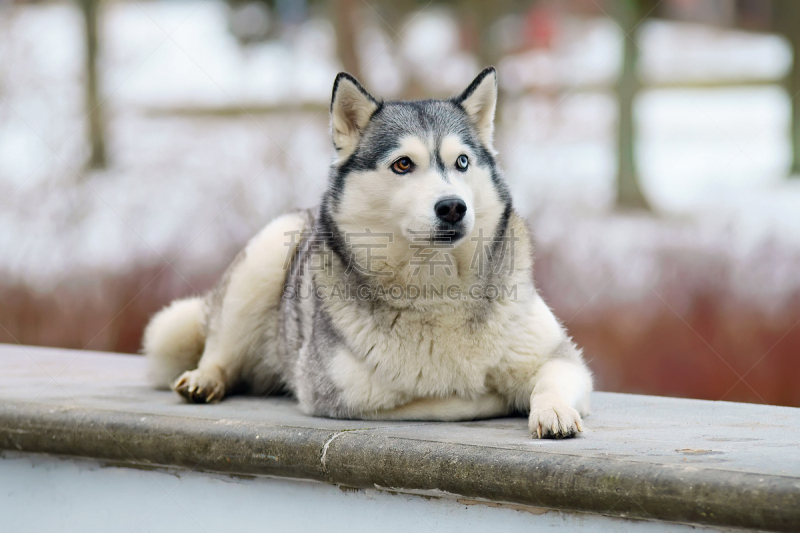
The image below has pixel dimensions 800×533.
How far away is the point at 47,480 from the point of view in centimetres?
289

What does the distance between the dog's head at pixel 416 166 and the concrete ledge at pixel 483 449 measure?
2.26 ft

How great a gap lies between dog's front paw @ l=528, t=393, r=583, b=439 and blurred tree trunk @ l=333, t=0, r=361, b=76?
4.66m

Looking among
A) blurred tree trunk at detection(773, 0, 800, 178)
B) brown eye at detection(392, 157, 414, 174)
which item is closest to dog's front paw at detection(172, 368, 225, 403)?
brown eye at detection(392, 157, 414, 174)

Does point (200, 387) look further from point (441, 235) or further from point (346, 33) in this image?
point (346, 33)

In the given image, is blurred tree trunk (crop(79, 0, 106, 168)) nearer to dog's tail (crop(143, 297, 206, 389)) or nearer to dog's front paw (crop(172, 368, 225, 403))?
dog's tail (crop(143, 297, 206, 389))

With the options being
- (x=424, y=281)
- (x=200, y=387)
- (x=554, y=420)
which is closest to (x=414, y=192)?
(x=424, y=281)

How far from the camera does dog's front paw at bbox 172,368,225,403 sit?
322 centimetres

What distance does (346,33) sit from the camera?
6.71 meters

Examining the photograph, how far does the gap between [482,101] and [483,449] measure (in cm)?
138

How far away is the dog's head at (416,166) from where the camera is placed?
8.43ft

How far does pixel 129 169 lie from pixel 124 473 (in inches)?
165

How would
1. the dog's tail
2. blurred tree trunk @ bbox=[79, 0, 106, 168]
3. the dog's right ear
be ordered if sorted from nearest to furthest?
1. the dog's right ear
2. the dog's tail
3. blurred tree trunk @ bbox=[79, 0, 106, 168]

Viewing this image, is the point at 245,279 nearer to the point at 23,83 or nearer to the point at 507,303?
the point at 507,303

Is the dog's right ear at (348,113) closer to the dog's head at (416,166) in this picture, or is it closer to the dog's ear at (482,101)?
the dog's head at (416,166)
